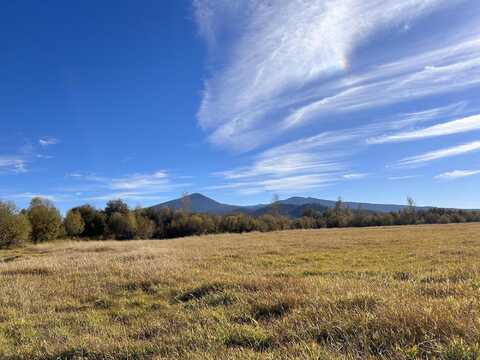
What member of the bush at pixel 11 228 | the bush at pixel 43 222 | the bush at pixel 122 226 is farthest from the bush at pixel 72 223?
the bush at pixel 11 228

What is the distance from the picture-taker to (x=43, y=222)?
190 ft

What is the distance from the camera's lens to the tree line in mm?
52688

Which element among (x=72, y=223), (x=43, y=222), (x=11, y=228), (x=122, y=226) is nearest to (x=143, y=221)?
(x=122, y=226)

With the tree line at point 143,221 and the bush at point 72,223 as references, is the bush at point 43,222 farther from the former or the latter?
the bush at point 72,223

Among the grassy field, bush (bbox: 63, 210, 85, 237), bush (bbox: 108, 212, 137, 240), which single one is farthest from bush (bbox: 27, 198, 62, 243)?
the grassy field

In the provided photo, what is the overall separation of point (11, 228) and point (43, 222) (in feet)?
43.6

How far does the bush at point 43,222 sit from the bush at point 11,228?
930 centimetres

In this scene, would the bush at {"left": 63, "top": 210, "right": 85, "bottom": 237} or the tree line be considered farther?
the bush at {"left": 63, "top": 210, "right": 85, "bottom": 237}

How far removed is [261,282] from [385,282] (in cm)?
330

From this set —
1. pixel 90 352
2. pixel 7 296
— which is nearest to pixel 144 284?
pixel 7 296

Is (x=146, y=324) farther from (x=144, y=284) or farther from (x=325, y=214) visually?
(x=325, y=214)

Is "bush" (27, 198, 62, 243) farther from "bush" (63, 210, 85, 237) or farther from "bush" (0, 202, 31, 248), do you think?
"bush" (0, 202, 31, 248)

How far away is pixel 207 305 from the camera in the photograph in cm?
759

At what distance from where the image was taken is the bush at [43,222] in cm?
5759
